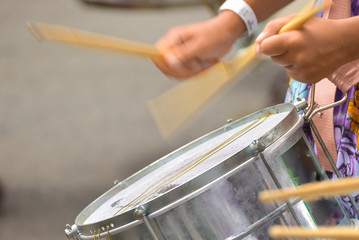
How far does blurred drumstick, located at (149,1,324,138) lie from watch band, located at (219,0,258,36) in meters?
0.05

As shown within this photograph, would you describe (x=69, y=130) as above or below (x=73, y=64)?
below

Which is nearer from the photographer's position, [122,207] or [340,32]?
[340,32]

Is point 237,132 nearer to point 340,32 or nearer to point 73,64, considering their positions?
point 340,32

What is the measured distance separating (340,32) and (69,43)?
0.36 meters

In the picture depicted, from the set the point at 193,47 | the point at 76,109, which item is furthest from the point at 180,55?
the point at 76,109

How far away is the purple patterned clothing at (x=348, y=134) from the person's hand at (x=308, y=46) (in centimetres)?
15

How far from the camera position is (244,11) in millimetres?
891

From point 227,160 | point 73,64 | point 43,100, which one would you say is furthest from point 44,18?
point 227,160

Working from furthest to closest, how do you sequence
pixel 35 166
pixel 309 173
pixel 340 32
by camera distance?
pixel 35 166
pixel 309 173
pixel 340 32

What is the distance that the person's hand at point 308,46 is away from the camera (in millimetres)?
680

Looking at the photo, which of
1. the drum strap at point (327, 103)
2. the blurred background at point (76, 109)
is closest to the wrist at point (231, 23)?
the drum strap at point (327, 103)

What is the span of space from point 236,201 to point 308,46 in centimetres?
23

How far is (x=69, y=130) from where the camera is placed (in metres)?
3.15

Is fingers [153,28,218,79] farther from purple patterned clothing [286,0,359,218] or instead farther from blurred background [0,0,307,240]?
blurred background [0,0,307,240]
